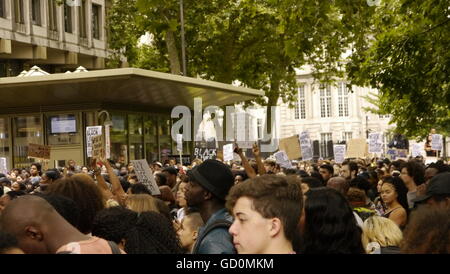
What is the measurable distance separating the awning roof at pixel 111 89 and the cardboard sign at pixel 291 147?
224 inches

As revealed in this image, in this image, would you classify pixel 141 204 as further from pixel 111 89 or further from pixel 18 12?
pixel 18 12

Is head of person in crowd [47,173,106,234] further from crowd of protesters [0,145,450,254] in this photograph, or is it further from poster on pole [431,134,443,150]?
poster on pole [431,134,443,150]

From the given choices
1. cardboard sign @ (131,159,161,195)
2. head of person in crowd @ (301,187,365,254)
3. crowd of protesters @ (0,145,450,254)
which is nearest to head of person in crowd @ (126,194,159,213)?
crowd of protesters @ (0,145,450,254)

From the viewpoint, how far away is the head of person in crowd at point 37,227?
14.3 ft

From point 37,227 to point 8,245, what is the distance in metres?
0.67

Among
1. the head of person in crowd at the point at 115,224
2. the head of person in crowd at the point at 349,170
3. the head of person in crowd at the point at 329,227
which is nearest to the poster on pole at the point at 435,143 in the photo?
the head of person in crowd at the point at 349,170

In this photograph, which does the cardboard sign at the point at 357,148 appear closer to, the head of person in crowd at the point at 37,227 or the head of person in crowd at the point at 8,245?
the head of person in crowd at the point at 37,227

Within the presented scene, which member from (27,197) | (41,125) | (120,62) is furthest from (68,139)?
(27,197)

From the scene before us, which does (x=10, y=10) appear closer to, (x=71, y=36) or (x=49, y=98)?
(x=71, y=36)

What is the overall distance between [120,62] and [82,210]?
3910cm

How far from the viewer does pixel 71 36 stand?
4066 centimetres

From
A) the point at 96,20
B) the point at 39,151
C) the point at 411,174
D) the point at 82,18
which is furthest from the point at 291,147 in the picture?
the point at 96,20

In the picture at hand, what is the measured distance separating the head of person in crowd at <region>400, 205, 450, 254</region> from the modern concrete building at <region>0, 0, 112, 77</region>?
30.4 meters

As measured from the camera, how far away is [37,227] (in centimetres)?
445
